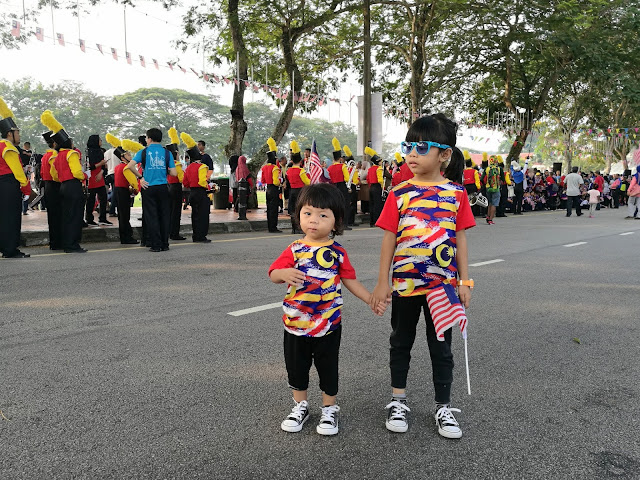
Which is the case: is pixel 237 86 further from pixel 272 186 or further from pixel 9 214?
pixel 9 214

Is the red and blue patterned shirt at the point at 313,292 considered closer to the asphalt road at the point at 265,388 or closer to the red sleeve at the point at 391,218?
the red sleeve at the point at 391,218

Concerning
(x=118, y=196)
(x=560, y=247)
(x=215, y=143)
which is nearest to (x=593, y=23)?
(x=560, y=247)

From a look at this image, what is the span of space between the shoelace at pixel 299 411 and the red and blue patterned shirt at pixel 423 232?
2.40 ft

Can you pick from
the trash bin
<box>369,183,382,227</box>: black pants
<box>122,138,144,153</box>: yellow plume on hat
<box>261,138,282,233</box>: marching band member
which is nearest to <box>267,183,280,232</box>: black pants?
<box>261,138,282,233</box>: marching band member

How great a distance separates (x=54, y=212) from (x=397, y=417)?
8450 mm

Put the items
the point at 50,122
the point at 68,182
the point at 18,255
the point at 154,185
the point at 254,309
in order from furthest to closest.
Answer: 1. the point at 154,185
2. the point at 68,182
3. the point at 50,122
4. the point at 18,255
5. the point at 254,309

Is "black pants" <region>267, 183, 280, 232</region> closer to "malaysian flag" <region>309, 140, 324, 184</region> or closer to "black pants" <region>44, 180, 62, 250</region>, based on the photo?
"malaysian flag" <region>309, 140, 324, 184</region>

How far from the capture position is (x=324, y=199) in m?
2.88

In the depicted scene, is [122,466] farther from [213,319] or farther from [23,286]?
[23,286]

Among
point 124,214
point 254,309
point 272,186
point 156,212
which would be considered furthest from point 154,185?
point 254,309

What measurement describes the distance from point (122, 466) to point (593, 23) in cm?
2597

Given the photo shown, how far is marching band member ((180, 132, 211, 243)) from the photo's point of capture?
36.9ft

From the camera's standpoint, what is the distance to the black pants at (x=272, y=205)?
13953 millimetres

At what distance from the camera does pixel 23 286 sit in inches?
262
